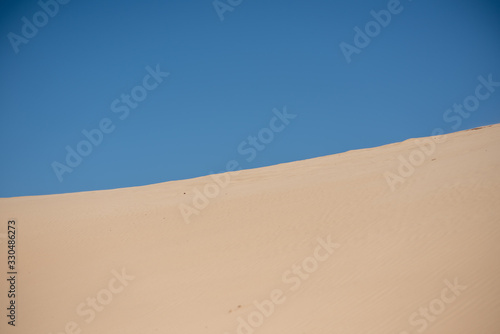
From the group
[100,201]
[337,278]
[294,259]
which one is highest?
[100,201]

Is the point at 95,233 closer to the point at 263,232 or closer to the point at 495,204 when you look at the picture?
the point at 263,232

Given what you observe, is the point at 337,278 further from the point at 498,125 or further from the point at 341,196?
the point at 498,125

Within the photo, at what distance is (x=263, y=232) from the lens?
42.1 ft

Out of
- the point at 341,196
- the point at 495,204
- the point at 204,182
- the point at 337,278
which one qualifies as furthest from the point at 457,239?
the point at 204,182

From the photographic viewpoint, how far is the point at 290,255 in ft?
35.8

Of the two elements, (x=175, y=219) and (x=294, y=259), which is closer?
(x=294, y=259)

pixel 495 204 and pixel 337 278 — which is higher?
pixel 337 278

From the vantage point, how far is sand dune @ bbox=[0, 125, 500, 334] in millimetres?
7609

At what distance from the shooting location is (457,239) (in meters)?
9.39

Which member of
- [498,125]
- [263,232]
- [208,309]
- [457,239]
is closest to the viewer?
[208,309]

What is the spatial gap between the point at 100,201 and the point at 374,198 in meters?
13.3

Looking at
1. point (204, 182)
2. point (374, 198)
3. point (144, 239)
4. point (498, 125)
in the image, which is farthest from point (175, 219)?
point (498, 125)

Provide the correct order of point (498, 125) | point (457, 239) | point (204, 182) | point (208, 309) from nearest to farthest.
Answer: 1. point (208, 309)
2. point (457, 239)
3. point (498, 125)
4. point (204, 182)

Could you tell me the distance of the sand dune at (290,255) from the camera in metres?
7.61
